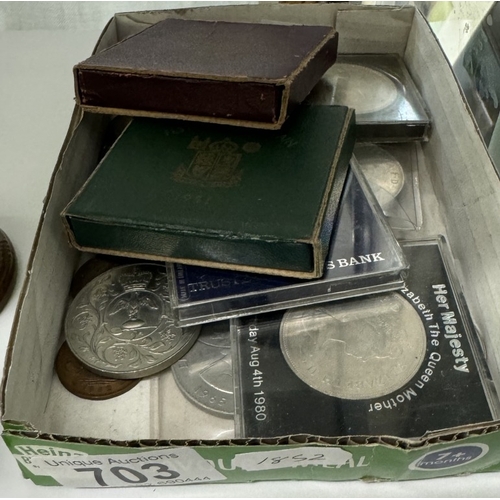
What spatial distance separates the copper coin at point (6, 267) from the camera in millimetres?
676

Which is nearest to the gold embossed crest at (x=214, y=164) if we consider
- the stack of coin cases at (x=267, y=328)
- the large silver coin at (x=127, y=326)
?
the stack of coin cases at (x=267, y=328)

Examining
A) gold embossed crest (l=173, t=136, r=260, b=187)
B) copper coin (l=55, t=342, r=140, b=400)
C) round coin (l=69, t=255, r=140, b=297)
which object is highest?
gold embossed crest (l=173, t=136, r=260, b=187)

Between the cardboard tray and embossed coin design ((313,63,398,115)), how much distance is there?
5 cm

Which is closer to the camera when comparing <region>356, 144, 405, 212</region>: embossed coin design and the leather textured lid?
the leather textured lid

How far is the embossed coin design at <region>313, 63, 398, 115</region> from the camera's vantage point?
816 mm

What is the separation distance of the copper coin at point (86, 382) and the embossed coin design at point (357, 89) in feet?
1.52

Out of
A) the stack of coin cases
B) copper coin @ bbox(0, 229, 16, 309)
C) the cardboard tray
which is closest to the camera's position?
the cardboard tray

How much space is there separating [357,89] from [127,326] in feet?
1.54

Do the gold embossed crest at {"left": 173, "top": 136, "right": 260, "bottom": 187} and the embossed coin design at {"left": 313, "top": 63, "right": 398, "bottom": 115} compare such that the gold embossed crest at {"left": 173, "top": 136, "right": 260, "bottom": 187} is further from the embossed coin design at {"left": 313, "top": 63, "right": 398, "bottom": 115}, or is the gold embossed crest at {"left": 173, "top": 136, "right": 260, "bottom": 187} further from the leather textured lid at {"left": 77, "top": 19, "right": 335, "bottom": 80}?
the embossed coin design at {"left": 313, "top": 63, "right": 398, "bottom": 115}

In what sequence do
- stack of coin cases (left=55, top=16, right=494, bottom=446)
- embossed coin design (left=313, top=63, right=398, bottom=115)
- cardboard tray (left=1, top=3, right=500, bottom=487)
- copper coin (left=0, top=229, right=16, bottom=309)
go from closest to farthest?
1. cardboard tray (left=1, top=3, right=500, bottom=487)
2. stack of coin cases (left=55, top=16, right=494, bottom=446)
3. copper coin (left=0, top=229, right=16, bottom=309)
4. embossed coin design (left=313, top=63, right=398, bottom=115)

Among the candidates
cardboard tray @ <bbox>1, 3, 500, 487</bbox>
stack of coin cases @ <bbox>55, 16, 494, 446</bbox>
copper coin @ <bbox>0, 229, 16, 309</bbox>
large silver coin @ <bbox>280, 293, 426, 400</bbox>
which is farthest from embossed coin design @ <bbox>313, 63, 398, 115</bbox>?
copper coin @ <bbox>0, 229, 16, 309</bbox>

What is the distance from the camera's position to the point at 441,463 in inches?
19.6

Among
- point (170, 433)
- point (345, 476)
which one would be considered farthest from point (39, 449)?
point (345, 476)

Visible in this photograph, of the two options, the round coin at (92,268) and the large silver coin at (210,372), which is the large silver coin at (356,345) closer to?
the large silver coin at (210,372)
